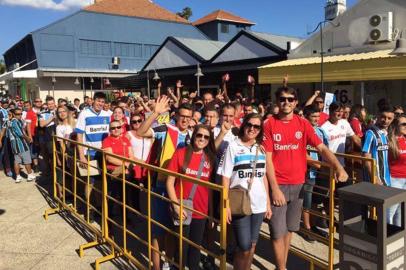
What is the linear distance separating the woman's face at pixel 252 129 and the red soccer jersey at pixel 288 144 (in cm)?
26

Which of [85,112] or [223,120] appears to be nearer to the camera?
[223,120]

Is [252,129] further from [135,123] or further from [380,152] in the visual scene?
[135,123]

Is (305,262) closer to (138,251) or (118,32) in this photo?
(138,251)

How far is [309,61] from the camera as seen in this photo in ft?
54.0

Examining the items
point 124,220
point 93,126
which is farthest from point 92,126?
point 124,220

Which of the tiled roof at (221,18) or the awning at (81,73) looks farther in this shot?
the tiled roof at (221,18)

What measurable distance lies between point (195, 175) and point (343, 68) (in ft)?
41.3

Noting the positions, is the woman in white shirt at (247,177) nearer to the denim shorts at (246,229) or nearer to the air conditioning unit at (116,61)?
the denim shorts at (246,229)

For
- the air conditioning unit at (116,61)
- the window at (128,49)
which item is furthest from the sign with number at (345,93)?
the window at (128,49)

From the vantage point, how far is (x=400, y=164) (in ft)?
14.7

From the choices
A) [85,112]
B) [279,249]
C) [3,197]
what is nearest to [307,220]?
[279,249]

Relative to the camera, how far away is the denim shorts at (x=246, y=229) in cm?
329

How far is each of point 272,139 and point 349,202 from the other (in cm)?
117

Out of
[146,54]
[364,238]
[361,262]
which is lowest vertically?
[361,262]
